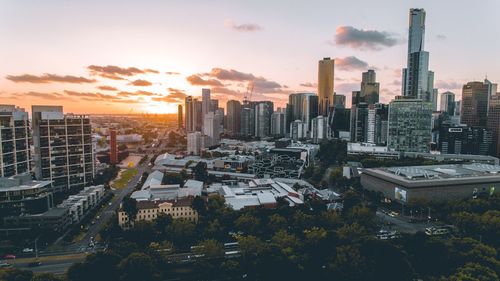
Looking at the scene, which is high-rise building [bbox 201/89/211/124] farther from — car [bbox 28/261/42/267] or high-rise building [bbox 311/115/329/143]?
car [bbox 28/261/42/267]

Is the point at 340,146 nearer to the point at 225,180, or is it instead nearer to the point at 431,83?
the point at 225,180

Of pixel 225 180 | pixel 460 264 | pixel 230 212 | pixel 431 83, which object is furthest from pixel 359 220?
pixel 431 83

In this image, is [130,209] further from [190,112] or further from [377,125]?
[190,112]

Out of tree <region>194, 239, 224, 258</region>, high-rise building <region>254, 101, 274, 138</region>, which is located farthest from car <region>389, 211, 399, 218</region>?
high-rise building <region>254, 101, 274, 138</region>

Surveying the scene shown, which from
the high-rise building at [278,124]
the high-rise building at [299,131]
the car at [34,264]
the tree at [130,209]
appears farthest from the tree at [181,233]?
the high-rise building at [278,124]

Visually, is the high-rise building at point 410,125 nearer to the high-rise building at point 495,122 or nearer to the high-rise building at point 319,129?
the high-rise building at point 495,122
